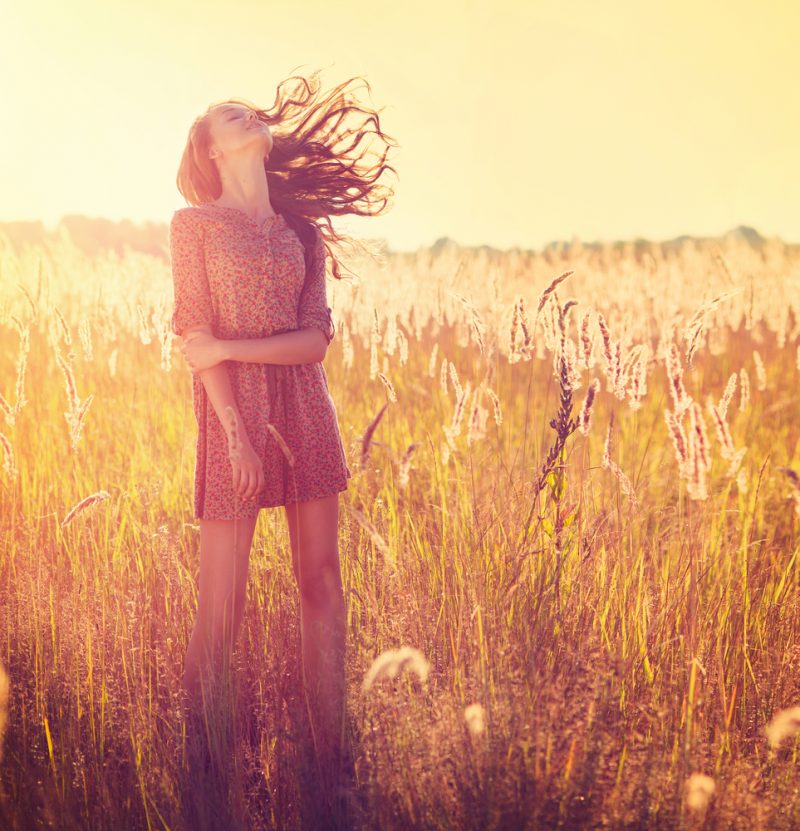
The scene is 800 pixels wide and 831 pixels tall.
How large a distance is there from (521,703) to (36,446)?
2.74 metres

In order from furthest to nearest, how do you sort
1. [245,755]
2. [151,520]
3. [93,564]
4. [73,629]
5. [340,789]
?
[151,520] < [93,564] < [73,629] < [245,755] < [340,789]

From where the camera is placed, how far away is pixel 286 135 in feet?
8.58

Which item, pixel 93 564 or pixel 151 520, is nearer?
pixel 93 564

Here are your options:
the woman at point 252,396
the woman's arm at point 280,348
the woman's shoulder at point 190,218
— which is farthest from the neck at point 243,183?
the woman's arm at point 280,348

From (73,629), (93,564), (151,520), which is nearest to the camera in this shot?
(73,629)

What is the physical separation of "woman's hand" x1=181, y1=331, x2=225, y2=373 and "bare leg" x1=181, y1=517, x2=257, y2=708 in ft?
1.28

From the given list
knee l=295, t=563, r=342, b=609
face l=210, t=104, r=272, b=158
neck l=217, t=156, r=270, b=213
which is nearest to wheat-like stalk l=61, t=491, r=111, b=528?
knee l=295, t=563, r=342, b=609

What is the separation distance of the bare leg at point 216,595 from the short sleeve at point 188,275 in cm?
50

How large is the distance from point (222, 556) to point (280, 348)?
0.53m

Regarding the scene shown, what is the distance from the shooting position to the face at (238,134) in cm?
206

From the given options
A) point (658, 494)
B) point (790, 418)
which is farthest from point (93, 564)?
point (790, 418)

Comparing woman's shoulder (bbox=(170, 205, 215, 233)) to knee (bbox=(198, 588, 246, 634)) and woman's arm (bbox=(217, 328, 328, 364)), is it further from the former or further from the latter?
knee (bbox=(198, 588, 246, 634))

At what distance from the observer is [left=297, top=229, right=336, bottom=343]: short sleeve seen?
210 cm

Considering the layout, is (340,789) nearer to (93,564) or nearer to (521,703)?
(521,703)
